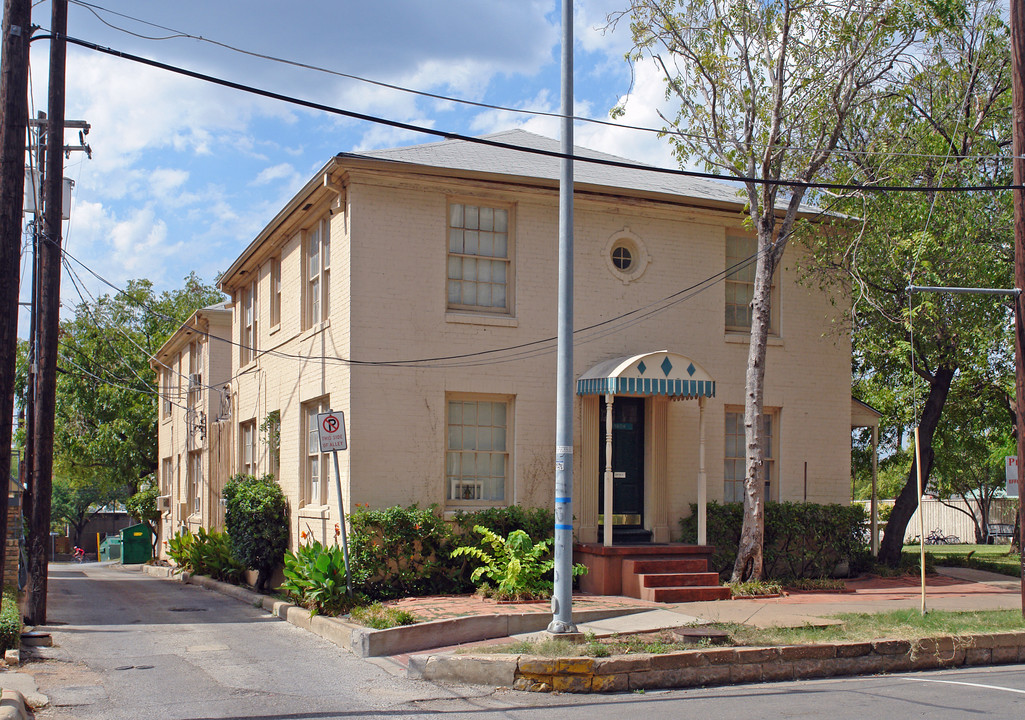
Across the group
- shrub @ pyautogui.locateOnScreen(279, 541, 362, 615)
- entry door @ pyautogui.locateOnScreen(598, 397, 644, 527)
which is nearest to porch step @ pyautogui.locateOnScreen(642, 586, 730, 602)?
entry door @ pyautogui.locateOnScreen(598, 397, 644, 527)

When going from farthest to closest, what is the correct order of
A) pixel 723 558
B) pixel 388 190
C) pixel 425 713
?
pixel 723 558
pixel 388 190
pixel 425 713

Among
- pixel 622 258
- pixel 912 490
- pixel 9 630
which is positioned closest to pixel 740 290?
pixel 622 258

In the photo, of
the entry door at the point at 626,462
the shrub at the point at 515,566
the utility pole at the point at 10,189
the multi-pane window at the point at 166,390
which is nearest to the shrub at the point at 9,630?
the utility pole at the point at 10,189

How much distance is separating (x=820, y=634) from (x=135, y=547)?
3241 cm

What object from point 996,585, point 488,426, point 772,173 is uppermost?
point 772,173

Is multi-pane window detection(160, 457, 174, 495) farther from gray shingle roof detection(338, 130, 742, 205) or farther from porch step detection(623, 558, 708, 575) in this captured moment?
porch step detection(623, 558, 708, 575)

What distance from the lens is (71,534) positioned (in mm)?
84625

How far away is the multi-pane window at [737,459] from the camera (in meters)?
16.9

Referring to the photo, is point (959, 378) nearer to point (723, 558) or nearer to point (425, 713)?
point (723, 558)

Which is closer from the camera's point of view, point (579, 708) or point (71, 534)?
point (579, 708)

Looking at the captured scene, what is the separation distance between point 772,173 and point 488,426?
5925mm

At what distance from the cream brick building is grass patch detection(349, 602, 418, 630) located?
221 centimetres

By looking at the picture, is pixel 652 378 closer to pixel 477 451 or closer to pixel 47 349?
pixel 477 451

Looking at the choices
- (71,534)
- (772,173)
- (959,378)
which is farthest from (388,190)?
(71,534)
